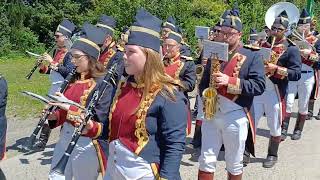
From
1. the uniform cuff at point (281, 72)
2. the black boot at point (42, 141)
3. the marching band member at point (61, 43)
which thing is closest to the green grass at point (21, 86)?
the black boot at point (42, 141)

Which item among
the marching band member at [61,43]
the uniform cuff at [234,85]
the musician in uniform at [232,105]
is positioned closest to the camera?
the uniform cuff at [234,85]

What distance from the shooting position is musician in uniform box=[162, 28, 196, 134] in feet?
22.4

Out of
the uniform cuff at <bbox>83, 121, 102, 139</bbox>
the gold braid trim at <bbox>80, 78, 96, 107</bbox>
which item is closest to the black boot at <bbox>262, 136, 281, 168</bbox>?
the gold braid trim at <bbox>80, 78, 96, 107</bbox>

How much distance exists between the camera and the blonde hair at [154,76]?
337 centimetres

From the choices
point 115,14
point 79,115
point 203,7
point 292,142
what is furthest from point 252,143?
point 203,7

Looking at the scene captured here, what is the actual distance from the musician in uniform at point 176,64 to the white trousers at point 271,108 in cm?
98

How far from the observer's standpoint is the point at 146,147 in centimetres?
349

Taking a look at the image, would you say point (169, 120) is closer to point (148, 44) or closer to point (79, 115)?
point (148, 44)

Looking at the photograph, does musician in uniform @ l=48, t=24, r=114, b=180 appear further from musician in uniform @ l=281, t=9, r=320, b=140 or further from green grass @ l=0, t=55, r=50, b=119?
green grass @ l=0, t=55, r=50, b=119

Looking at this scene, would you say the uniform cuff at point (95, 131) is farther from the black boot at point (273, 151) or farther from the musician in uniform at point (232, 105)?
the black boot at point (273, 151)

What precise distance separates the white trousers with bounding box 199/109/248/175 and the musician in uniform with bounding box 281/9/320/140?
3292 mm

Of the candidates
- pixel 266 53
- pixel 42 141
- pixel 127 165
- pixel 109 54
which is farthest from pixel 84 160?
pixel 42 141

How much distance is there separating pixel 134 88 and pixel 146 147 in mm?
407

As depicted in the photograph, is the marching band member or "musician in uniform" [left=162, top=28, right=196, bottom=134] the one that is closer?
"musician in uniform" [left=162, top=28, right=196, bottom=134]
